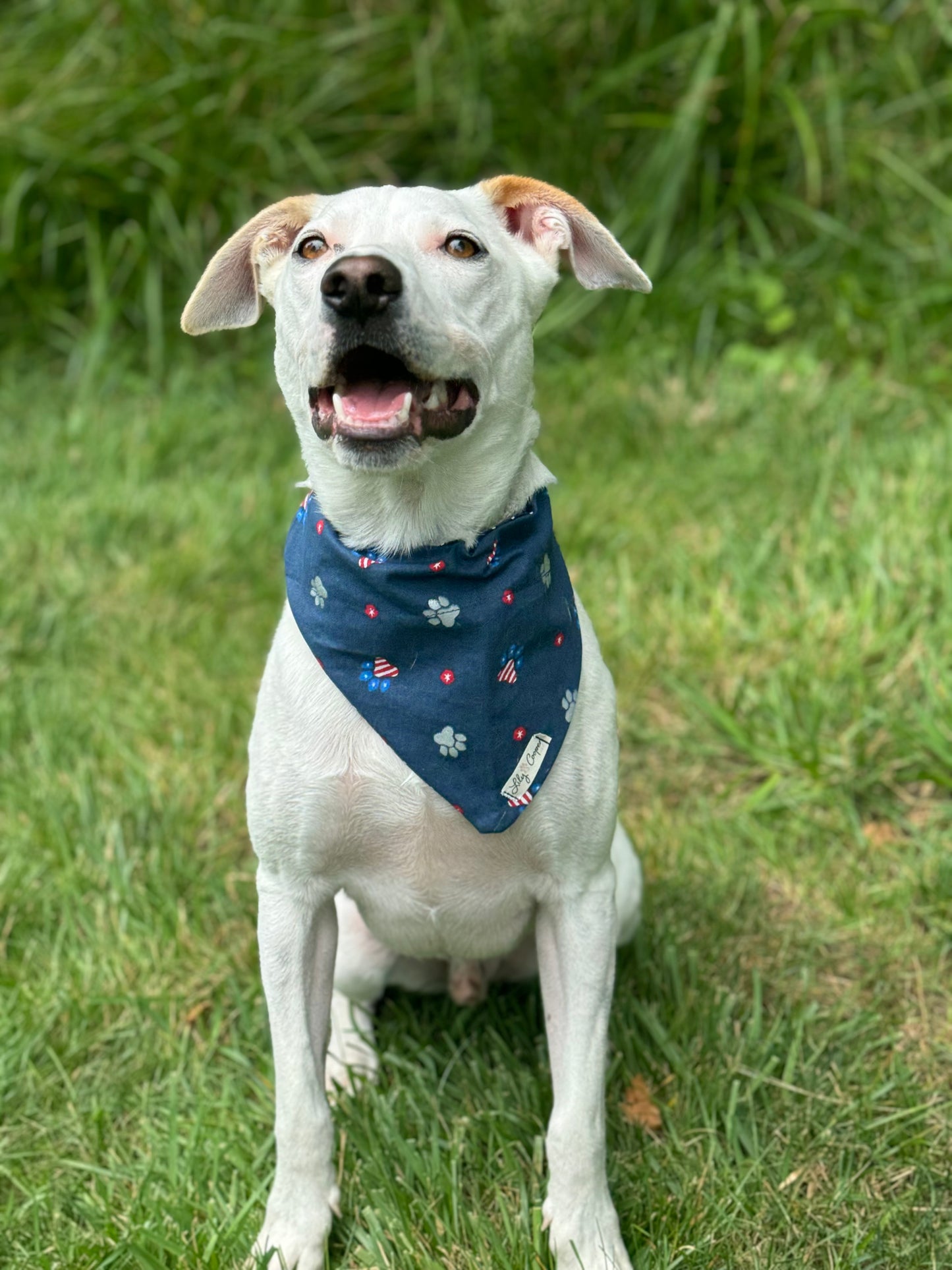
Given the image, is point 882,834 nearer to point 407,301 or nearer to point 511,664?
point 511,664

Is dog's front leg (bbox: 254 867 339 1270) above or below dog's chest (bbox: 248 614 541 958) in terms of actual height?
below

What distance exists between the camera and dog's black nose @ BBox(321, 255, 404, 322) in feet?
7.36

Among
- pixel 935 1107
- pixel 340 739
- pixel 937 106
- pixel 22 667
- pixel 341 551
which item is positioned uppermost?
pixel 937 106

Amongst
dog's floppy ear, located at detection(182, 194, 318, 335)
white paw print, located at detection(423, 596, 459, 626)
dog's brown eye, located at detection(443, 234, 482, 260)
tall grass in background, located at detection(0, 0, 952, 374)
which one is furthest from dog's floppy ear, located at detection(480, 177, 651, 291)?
tall grass in background, located at detection(0, 0, 952, 374)

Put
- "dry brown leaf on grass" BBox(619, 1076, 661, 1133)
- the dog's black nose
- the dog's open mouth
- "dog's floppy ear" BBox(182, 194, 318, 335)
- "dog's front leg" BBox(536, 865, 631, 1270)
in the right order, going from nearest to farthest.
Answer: the dog's black nose < the dog's open mouth < "dog's front leg" BBox(536, 865, 631, 1270) < "dog's floppy ear" BBox(182, 194, 318, 335) < "dry brown leaf on grass" BBox(619, 1076, 661, 1133)

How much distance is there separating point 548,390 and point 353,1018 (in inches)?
Result: 151

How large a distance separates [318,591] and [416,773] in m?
0.40

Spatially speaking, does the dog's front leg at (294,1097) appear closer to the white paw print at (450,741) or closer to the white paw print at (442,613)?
the white paw print at (450,741)

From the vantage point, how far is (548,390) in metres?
6.36

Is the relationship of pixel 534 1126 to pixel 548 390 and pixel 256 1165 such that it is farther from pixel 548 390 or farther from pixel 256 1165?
pixel 548 390

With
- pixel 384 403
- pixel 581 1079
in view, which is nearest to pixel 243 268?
pixel 384 403

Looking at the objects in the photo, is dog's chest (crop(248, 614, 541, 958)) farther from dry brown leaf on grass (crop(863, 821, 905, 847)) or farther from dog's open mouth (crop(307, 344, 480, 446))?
dry brown leaf on grass (crop(863, 821, 905, 847))

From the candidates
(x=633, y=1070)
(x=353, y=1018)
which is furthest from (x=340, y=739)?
(x=633, y=1070)

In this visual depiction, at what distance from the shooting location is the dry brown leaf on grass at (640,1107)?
9.76 feet
